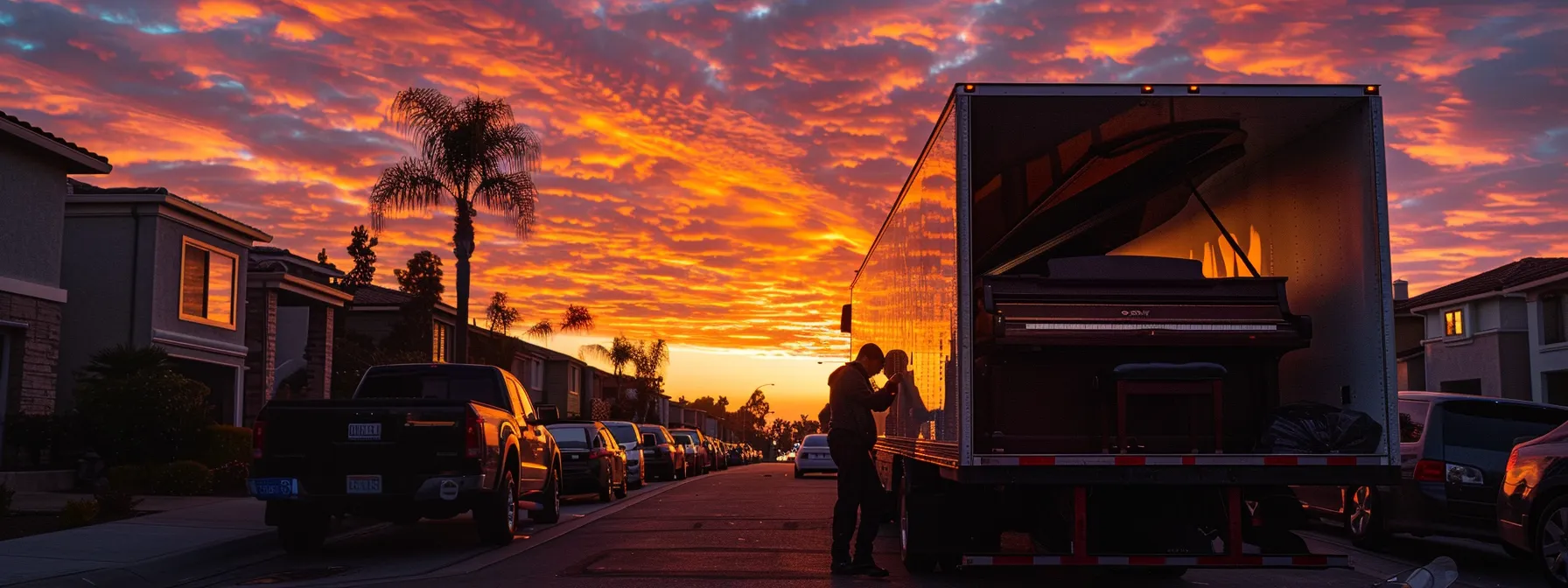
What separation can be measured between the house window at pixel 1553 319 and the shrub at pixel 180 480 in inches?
1420

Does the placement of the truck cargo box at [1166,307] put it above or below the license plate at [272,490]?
above

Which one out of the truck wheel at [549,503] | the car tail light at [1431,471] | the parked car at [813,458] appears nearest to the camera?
the car tail light at [1431,471]

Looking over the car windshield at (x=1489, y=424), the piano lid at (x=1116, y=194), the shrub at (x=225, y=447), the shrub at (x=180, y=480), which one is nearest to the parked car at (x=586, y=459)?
the shrub at (x=225, y=447)

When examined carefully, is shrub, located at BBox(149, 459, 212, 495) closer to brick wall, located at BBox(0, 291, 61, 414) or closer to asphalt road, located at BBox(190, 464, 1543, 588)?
asphalt road, located at BBox(190, 464, 1543, 588)

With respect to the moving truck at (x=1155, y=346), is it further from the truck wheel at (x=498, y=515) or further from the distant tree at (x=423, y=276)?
the distant tree at (x=423, y=276)

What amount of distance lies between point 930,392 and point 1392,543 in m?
6.45

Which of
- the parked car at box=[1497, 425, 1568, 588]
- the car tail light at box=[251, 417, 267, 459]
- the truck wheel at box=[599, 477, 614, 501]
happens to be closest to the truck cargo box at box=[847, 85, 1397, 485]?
the parked car at box=[1497, 425, 1568, 588]

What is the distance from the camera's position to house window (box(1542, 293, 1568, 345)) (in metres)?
38.0

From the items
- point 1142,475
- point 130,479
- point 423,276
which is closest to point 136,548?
point 130,479

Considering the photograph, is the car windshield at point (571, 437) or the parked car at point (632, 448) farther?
the parked car at point (632, 448)

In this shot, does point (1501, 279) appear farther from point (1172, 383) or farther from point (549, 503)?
point (1172, 383)

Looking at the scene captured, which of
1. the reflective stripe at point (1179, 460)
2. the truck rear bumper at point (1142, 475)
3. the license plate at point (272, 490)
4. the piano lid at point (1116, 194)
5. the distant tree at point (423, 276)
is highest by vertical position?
the distant tree at point (423, 276)

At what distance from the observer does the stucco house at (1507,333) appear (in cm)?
3812

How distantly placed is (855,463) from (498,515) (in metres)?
4.03
